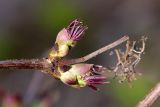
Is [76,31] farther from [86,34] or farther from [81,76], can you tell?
[86,34]

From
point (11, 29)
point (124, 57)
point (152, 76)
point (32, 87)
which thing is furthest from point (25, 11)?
point (124, 57)

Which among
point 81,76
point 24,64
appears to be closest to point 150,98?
point 81,76

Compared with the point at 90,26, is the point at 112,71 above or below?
below

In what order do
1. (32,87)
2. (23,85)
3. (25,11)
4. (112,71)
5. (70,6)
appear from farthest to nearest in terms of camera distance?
1. (25,11)
2. (23,85)
3. (70,6)
4. (32,87)
5. (112,71)

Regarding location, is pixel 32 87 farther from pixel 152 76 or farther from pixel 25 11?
pixel 25 11

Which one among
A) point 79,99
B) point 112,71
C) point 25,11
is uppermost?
point 25,11

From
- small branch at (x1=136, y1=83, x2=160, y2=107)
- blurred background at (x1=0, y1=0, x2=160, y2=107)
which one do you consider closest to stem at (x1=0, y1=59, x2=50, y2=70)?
small branch at (x1=136, y1=83, x2=160, y2=107)

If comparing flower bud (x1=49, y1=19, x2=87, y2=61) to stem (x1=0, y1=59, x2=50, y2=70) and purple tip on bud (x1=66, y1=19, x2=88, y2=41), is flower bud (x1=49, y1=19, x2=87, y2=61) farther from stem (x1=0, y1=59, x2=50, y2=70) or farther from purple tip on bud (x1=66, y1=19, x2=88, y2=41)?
stem (x1=0, y1=59, x2=50, y2=70)
